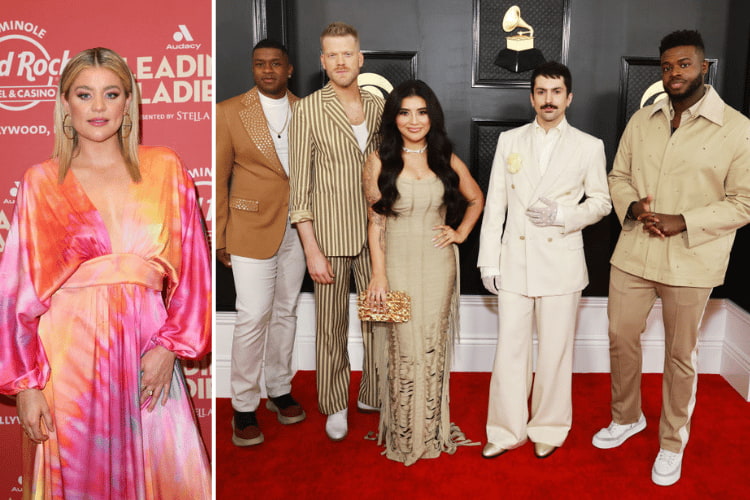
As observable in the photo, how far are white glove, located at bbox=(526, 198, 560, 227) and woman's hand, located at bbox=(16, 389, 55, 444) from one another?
187 cm

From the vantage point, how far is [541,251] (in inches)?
113

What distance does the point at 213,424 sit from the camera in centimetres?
200

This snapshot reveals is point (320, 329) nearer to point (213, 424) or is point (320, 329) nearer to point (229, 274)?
point (229, 274)

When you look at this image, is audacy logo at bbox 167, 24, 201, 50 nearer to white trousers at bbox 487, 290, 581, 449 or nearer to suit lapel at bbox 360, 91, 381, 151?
suit lapel at bbox 360, 91, 381, 151

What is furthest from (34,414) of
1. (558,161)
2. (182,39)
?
(558,161)

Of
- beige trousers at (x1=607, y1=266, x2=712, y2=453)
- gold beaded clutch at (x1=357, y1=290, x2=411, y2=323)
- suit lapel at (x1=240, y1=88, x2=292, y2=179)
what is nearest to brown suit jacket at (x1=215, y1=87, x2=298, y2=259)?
suit lapel at (x1=240, y1=88, x2=292, y2=179)

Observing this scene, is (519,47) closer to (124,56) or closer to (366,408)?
(366,408)

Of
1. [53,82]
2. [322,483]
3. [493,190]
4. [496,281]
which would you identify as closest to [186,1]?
[53,82]

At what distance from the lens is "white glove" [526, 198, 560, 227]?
282cm

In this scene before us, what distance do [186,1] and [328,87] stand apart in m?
1.03

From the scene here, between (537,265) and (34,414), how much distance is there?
1881mm

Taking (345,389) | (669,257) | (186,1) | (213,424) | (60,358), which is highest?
(186,1)

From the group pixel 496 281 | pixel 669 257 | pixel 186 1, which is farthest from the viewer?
pixel 496 281

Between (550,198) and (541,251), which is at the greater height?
(550,198)
